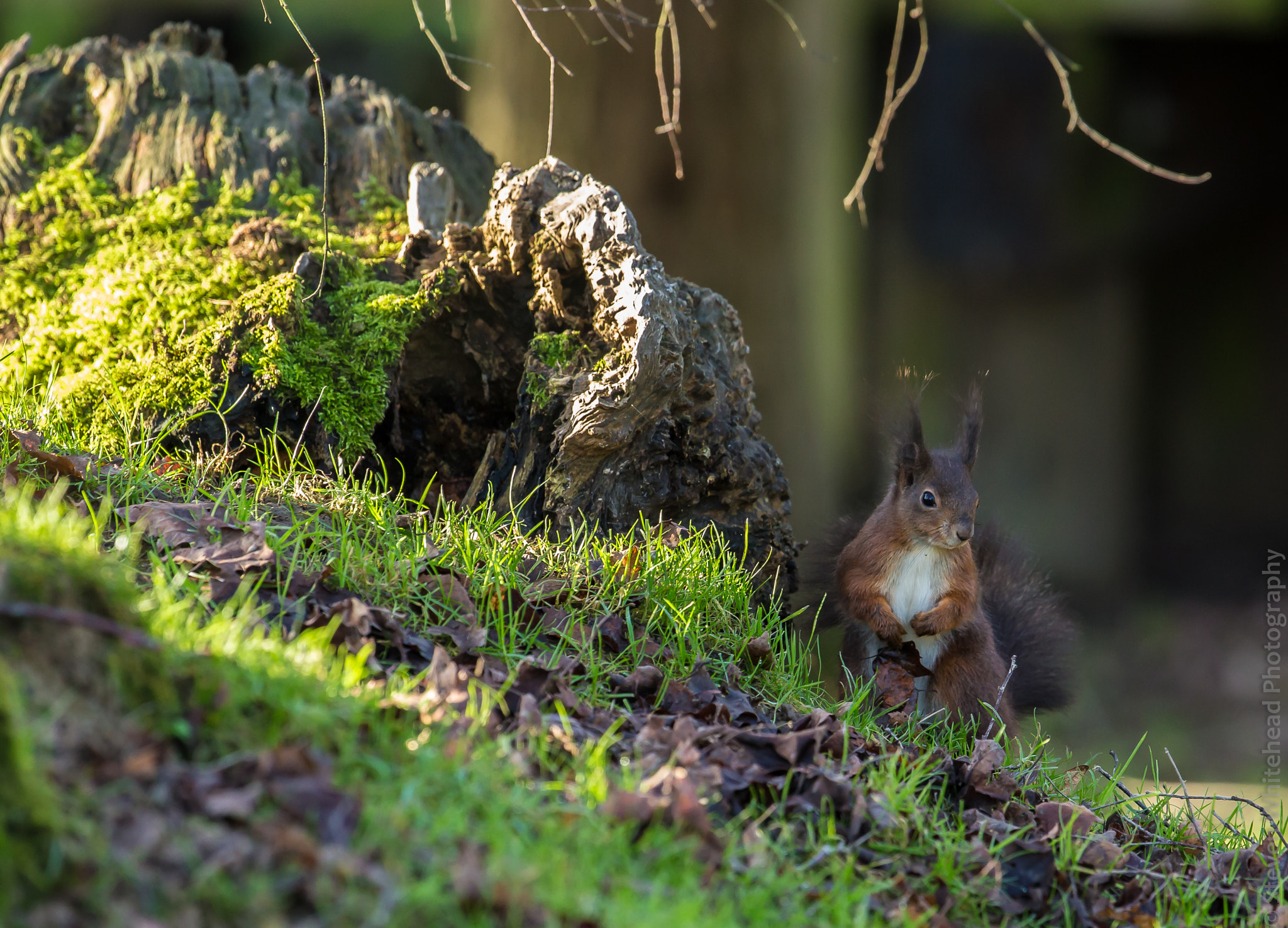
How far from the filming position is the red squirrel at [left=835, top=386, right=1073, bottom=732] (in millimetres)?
3715

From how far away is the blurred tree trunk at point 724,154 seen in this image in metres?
6.78

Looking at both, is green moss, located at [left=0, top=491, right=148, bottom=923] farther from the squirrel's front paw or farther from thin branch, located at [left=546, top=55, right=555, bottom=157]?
the squirrel's front paw

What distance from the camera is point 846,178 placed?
1018 cm

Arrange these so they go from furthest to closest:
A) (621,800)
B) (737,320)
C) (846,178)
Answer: (846,178)
(737,320)
(621,800)

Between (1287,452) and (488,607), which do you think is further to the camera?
(1287,452)

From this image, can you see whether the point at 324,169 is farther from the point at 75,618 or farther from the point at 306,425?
the point at 75,618

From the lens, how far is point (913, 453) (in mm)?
3869

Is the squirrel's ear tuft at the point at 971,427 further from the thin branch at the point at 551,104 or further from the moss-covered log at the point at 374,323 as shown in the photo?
the thin branch at the point at 551,104

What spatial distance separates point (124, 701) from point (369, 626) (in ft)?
2.42

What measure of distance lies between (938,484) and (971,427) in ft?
1.03

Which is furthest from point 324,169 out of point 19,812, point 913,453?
point 19,812

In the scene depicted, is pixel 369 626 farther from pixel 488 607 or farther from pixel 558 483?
pixel 558 483

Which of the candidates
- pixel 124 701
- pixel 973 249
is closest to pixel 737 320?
pixel 124 701

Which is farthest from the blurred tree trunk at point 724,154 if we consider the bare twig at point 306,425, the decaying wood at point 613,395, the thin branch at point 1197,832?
the thin branch at point 1197,832
